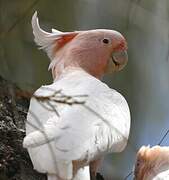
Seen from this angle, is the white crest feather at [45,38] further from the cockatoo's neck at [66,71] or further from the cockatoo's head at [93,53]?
the cockatoo's neck at [66,71]

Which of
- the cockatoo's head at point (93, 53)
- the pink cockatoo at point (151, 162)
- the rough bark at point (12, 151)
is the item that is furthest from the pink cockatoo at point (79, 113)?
the pink cockatoo at point (151, 162)

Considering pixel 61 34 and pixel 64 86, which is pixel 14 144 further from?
pixel 61 34

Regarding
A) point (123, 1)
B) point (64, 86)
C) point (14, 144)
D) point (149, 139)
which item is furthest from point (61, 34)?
point (123, 1)

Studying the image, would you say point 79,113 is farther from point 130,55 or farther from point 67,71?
point 130,55

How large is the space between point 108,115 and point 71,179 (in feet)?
0.75

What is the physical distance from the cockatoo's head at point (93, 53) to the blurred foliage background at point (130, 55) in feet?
1.00

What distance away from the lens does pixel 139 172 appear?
6.25 feet

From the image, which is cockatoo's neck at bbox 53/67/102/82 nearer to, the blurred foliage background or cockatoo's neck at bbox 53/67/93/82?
cockatoo's neck at bbox 53/67/93/82

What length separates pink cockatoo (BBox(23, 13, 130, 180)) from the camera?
1.39 metres

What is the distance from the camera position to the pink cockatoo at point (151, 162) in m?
1.86

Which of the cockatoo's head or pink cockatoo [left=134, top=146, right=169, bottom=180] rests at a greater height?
the cockatoo's head

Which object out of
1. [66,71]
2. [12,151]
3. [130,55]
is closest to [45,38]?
[66,71]

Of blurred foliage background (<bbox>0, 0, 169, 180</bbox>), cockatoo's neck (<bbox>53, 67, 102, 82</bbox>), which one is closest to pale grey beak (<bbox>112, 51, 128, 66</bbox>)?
cockatoo's neck (<bbox>53, 67, 102, 82</bbox>)

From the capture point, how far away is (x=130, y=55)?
2.60 meters
